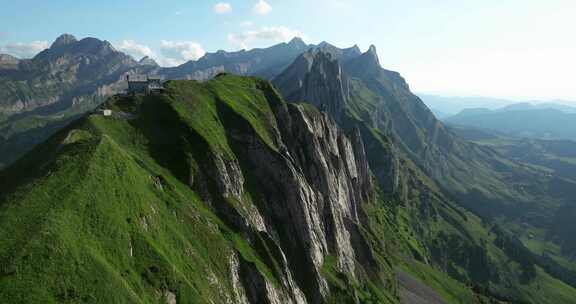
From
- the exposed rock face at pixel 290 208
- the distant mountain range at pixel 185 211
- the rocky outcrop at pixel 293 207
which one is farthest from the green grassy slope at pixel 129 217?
the rocky outcrop at pixel 293 207

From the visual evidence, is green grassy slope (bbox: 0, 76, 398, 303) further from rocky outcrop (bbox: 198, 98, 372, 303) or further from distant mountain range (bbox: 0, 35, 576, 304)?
rocky outcrop (bbox: 198, 98, 372, 303)

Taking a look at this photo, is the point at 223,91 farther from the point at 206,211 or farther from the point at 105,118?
the point at 206,211

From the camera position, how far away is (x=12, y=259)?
53.1 metres

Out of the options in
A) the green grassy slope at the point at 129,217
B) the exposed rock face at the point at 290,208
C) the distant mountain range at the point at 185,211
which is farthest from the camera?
the exposed rock face at the point at 290,208

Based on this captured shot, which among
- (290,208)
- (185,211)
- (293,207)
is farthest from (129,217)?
(293,207)

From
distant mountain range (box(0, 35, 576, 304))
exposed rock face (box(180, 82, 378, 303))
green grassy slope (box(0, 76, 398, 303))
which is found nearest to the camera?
green grassy slope (box(0, 76, 398, 303))

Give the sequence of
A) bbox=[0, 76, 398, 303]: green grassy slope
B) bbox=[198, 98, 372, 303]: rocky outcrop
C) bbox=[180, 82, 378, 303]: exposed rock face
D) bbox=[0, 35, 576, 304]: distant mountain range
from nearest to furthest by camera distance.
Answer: bbox=[0, 76, 398, 303]: green grassy slope → bbox=[0, 35, 576, 304]: distant mountain range → bbox=[180, 82, 378, 303]: exposed rock face → bbox=[198, 98, 372, 303]: rocky outcrop

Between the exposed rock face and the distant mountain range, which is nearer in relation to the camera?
the distant mountain range

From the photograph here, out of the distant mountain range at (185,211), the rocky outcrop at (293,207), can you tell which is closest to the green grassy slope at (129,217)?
the distant mountain range at (185,211)

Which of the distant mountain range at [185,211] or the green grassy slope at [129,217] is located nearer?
the green grassy slope at [129,217]

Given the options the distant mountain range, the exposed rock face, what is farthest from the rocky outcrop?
the distant mountain range

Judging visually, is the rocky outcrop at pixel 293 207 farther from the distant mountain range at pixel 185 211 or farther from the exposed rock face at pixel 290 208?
the distant mountain range at pixel 185 211

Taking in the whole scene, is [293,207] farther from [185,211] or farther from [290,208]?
[185,211]

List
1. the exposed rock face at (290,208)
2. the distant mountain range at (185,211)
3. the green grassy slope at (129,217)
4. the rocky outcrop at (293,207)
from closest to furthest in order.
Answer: the green grassy slope at (129,217) → the distant mountain range at (185,211) → the exposed rock face at (290,208) → the rocky outcrop at (293,207)
